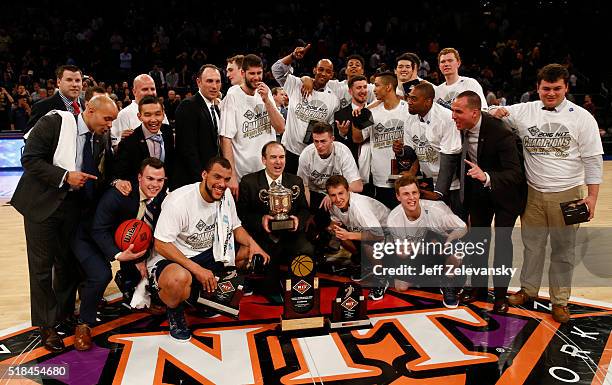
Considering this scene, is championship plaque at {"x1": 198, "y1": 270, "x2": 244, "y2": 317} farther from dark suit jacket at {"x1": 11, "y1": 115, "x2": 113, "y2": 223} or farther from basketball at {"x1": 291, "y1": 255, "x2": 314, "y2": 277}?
dark suit jacket at {"x1": 11, "y1": 115, "x2": 113, "y2": 223}

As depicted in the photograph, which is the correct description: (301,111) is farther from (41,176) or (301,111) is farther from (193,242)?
(41,176)

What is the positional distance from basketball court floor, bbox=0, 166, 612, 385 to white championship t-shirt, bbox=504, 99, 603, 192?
39.8 inches

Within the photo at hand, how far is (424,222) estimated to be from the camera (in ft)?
15.6

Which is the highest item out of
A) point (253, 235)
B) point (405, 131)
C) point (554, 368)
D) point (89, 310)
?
point (405, 131)

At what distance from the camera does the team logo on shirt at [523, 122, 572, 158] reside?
412 centimetres

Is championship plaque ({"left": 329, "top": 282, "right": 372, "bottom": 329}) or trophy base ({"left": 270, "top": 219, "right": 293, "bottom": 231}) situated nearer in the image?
championship plaque ({"left": 329, "top": 282, "right": 372, "bottom": 329})

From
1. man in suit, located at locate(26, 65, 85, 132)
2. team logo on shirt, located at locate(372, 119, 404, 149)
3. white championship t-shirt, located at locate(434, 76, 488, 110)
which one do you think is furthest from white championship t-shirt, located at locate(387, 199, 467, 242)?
man in suit, located at locate(26, 65, 85, 132)

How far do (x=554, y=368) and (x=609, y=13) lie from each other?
16.2 meters

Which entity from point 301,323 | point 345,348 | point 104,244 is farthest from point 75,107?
point 345,348

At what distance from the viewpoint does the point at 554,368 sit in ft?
11.6

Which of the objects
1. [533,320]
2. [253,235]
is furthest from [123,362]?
[533,320]

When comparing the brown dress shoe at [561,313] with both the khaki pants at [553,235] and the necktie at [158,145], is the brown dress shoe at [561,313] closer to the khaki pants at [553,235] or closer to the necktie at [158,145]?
the khaki pants at [553,235]

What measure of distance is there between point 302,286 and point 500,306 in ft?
5.03

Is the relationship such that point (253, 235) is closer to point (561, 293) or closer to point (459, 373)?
point (459, 373)
